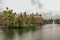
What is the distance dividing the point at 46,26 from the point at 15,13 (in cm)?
108

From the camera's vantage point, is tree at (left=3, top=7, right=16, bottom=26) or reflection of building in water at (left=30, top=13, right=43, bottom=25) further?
tree at (left=3, top=7, right=16, bottom=26)

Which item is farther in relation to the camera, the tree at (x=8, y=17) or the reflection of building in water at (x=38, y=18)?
the tree at (x=8, y=17)

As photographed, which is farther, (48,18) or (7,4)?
(7,4)

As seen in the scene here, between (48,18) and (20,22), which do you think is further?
(20,22)

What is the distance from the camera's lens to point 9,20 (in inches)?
297

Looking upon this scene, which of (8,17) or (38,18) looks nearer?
(38,18)

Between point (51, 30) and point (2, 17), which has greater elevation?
point (2, 17)

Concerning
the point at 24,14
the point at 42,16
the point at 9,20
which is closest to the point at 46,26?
the point at 42,16

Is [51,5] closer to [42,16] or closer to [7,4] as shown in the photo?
[42,16]

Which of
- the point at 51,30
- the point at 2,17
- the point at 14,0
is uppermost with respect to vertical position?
the point at 14,0

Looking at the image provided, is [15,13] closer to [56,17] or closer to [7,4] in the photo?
[7,4]

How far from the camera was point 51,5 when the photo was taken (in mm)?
7195

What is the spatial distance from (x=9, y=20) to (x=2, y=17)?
0.83ft

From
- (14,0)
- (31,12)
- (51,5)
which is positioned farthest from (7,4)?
(51,5)
